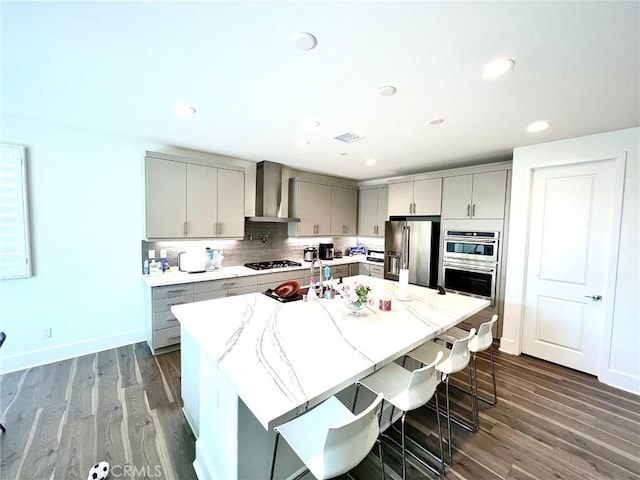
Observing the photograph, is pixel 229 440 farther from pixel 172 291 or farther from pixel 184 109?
pixel 184 109

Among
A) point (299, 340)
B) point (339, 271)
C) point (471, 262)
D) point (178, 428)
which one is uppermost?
point (471, 262)

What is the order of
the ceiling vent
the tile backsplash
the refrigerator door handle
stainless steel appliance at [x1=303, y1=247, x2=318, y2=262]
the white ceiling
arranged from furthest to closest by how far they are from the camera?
1. stainless steel appliance at [x1=303, y1=247, x2=318, y2=262]
2. the refrigerator door handle
3. the tile backsplash
4. the ceiling vent
5. the white ceiling

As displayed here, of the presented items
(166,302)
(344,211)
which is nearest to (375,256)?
(344,211)

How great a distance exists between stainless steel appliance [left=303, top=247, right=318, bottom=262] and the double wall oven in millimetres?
2215

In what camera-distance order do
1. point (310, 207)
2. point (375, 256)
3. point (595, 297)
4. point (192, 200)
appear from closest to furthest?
point (595, 297) → point (192, 200) → point (310, 207) → point (375, 256)

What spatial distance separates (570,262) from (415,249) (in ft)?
5.96

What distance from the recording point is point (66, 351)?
290cm

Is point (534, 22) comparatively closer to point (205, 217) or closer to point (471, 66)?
point (471, 66)

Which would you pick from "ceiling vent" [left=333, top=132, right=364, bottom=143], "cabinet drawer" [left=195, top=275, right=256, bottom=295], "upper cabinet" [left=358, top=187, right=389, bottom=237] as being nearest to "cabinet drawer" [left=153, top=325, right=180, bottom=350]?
"cabinet drawer" [left=195, top=275, right=256, bottom=295]

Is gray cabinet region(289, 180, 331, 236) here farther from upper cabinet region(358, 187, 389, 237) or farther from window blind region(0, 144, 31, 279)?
window blind region(0, 144, 31, 279)

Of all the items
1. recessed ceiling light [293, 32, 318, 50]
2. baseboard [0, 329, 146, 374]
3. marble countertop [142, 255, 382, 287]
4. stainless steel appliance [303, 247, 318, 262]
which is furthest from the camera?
stainless steel appliance [303, 247, 318, 262]

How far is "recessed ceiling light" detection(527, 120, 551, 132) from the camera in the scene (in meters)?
2.40

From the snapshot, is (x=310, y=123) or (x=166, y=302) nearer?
(x=310, y=123)

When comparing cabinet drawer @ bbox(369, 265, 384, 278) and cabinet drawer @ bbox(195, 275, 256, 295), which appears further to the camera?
cabinet drawer @ bbox(369, 265, 384, 278)
